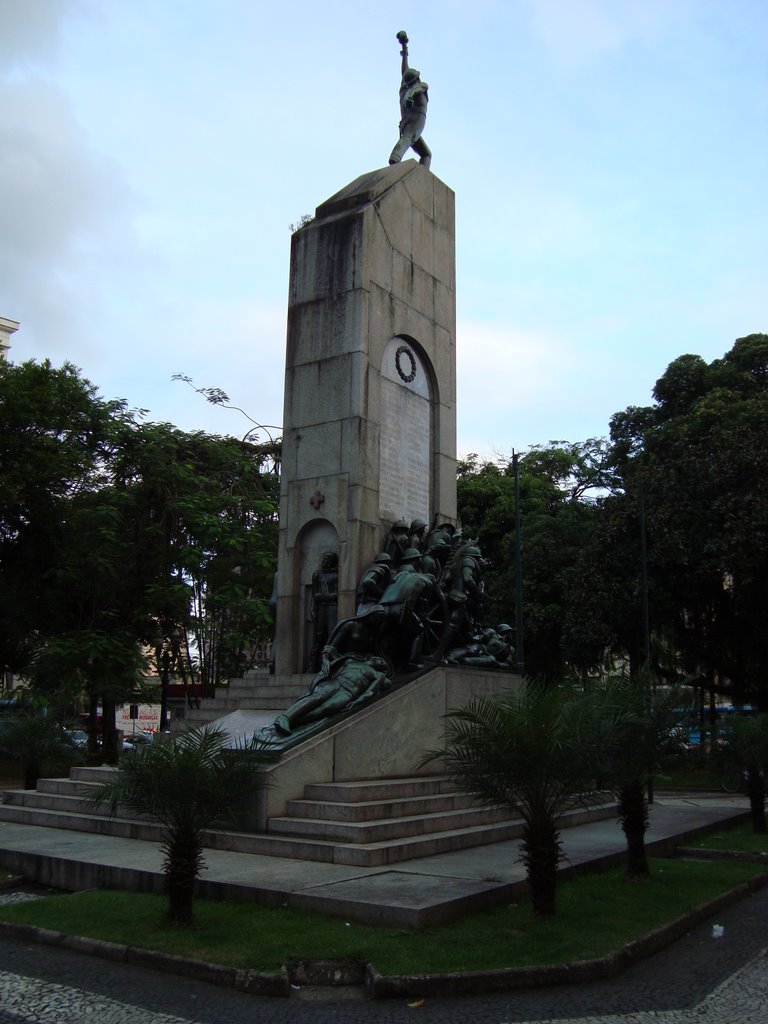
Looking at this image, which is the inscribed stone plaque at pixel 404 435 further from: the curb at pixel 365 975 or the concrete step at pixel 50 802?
the curb at pixel 365 975

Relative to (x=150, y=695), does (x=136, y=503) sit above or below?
above

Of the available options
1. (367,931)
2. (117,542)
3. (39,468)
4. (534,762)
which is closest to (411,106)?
(117,542)

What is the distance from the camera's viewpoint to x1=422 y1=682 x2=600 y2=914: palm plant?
7203mm

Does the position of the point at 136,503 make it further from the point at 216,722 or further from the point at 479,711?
the point at 479,711

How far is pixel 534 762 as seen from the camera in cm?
718

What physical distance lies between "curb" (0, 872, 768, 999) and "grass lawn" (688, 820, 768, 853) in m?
6.39

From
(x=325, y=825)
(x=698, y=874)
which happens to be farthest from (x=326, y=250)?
(x=698, y=874)

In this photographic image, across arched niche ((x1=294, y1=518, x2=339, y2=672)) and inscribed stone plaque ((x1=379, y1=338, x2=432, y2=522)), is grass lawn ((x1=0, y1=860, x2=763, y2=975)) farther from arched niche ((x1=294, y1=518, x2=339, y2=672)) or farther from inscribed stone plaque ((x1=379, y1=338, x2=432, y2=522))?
inscribed stone plaque ((x1=379, y1=338, x2=432, y2=522))

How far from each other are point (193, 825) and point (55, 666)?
Answer: 14.3m

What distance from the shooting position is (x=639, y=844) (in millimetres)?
9289

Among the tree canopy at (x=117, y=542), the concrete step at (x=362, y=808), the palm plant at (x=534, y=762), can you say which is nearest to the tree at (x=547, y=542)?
the tree canopy at (x=117, y=542)

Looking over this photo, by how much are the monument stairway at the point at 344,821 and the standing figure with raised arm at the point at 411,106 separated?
475 inches

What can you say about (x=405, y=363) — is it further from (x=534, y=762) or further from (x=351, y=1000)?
(x=351, y=1000)

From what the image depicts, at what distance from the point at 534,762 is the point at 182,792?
267 cm
